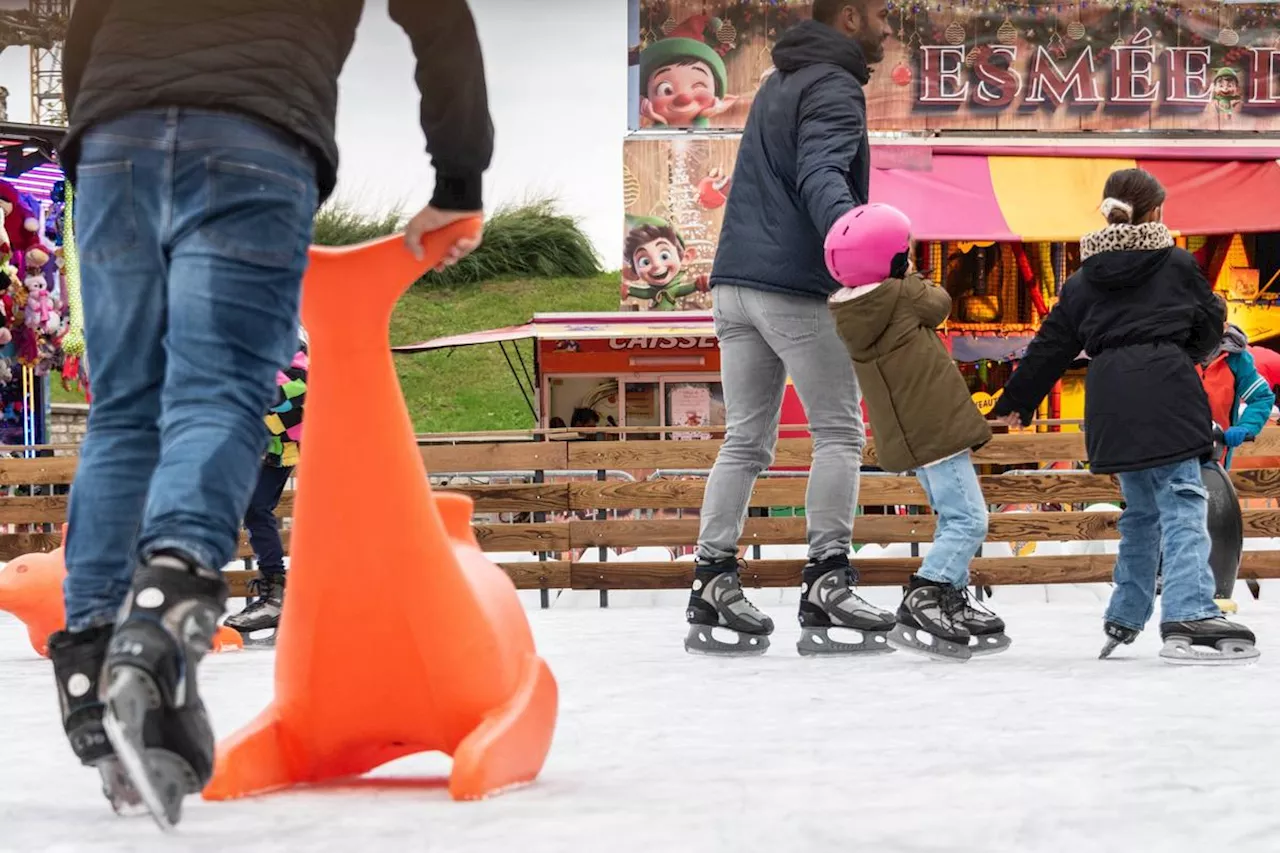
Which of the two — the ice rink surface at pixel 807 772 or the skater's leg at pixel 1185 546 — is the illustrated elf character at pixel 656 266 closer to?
the skater's leg at pixel 1185 546

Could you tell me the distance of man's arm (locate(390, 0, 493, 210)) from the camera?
7.88 feet

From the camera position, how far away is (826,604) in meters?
4.86

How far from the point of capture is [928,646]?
4.84m

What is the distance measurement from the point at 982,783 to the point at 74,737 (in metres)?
1.36

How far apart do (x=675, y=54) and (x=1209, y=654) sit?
531 inches

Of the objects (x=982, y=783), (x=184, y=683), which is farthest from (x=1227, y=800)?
(x=184, y=683)

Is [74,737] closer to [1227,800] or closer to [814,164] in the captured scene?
[1227,800]

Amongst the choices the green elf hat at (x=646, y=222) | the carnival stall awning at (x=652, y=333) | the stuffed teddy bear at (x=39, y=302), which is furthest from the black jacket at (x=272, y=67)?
the green elf hat at (x=646, y=222)

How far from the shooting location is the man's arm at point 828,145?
461 cm

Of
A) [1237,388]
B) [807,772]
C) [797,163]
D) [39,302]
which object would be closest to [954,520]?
[797,163]

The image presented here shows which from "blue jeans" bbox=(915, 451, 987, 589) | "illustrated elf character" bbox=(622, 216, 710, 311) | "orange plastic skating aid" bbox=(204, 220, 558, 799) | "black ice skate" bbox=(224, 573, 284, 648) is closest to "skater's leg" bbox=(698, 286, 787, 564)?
"blue jeans" bbox=(915, 451, 987, 589)

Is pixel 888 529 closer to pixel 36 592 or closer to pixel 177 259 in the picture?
pixel 36 592

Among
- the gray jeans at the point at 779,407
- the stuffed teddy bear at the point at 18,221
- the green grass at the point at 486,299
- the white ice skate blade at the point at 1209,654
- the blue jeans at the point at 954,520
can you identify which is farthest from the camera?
the green grass at the point at 486,299

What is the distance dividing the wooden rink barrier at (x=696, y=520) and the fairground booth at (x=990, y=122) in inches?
303
